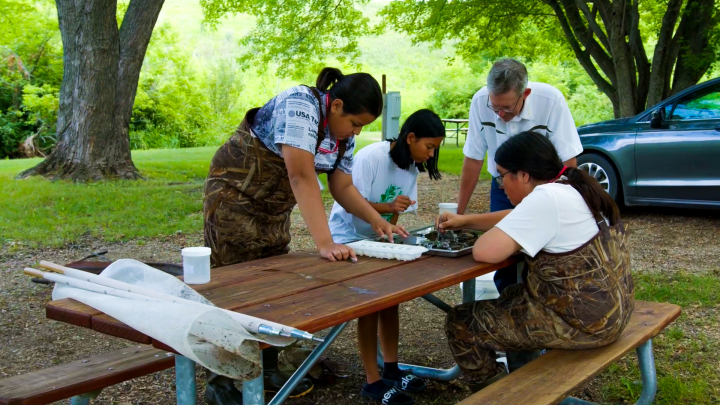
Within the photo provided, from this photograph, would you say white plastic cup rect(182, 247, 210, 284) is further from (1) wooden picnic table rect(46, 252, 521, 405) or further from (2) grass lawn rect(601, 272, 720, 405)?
(2) grass lawn rect(601, 272, 720, 405)

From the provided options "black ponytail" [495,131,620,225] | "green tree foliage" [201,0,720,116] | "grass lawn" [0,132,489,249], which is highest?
"green tree foliage" [201,0,720,116]

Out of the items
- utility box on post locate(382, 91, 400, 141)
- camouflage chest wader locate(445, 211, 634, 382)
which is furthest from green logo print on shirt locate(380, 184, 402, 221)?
utility box on post locate(382, 91, 400, 141)

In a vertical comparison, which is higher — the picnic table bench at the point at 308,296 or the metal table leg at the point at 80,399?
the picnic table bench at the point at 308,296

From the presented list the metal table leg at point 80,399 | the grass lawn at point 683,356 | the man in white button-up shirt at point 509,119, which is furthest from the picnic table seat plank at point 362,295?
the grass lawn at point 683,356

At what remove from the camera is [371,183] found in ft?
11.3

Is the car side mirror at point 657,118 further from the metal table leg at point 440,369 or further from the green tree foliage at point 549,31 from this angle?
the metal table leg at point 440,369

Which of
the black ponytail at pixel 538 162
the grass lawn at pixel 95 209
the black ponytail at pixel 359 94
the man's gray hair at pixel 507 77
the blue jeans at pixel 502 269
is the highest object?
the man's gray hair at pixel 507 77

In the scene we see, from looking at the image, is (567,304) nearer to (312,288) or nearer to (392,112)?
(312,288)

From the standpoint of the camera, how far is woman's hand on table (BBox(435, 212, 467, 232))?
3.14 metres

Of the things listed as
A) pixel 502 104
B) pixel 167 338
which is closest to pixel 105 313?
pixel 167 338

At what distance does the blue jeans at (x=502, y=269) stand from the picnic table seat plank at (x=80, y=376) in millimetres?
1798

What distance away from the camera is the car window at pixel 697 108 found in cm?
665

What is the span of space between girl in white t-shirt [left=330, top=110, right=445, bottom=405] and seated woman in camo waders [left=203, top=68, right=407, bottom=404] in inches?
9.9

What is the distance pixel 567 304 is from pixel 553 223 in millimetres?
297
